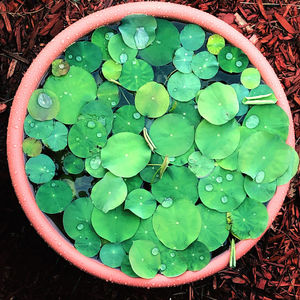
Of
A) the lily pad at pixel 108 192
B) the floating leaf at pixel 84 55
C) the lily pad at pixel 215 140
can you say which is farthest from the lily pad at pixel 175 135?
the floating leaf at pixel 84 55

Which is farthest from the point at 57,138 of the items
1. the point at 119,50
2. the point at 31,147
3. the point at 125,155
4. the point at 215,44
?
the point at 215,44

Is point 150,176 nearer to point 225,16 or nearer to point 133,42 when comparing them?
point 133,42

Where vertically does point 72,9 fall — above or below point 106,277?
above

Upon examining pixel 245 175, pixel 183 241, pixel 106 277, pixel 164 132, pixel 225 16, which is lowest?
pixel 106 277

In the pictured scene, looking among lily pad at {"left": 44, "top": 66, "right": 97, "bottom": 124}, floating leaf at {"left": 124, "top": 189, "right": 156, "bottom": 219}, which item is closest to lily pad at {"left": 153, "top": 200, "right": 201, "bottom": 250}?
floating leaf at {"left": 124, "top": 189, "right": 156, "bottom": 219}

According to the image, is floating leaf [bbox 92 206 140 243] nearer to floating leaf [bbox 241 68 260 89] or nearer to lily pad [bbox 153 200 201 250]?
lily pad [bbox 153 200 201 250]

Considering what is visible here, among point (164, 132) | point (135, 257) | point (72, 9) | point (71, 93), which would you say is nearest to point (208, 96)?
point (164, 132)

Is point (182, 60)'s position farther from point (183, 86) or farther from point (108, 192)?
point (108, 192)

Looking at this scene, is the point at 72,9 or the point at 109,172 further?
the point at 72,9
